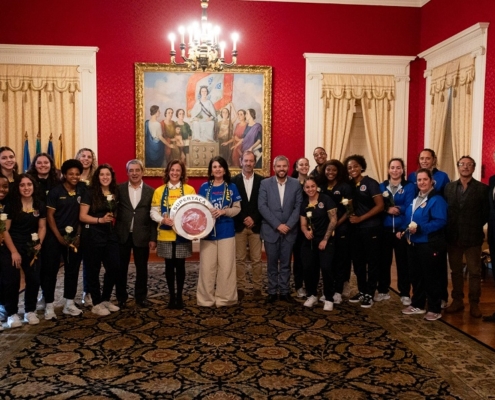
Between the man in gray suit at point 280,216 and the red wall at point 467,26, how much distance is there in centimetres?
327

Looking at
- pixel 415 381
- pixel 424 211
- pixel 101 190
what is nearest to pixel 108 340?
pixel 101 190

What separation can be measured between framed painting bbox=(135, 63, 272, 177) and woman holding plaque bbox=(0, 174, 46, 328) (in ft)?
13.8

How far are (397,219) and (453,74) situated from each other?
369cm

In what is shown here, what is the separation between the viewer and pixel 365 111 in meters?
9.09

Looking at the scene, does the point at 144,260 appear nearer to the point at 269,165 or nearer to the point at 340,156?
the point at 269,165

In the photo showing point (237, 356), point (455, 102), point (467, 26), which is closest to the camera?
point (237, 356)

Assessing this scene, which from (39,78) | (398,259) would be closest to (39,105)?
(39,78)

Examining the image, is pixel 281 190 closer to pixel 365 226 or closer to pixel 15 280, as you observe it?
pixel 365 226

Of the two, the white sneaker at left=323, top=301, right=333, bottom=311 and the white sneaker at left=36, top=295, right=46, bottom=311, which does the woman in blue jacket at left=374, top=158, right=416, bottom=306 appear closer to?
the white sneaker at left=323, top=301, right=333, bottom=311

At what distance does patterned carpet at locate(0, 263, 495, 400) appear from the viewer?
3307 millimetres

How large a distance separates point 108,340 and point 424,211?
309cm

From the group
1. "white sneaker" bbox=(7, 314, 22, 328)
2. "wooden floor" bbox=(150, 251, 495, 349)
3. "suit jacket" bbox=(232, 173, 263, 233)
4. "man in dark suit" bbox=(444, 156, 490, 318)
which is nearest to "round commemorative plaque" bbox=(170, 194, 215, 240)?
"suit jacket" bbox=(232, 173, 263, 233)

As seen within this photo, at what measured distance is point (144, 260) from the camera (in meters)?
5.25

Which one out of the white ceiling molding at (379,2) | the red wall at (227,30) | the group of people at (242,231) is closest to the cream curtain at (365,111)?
the red wall at (227,30)
